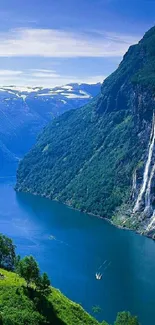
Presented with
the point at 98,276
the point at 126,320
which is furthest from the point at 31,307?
the point at 98,276

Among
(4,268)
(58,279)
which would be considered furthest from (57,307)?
(58,279)

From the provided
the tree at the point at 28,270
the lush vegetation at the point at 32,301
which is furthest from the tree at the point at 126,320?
the tree at the point at 28,270

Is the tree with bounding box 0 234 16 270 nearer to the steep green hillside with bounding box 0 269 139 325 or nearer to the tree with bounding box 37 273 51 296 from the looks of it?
the steep green hillside with bounding box 0 269 139 325


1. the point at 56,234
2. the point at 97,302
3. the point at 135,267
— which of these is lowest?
the point at 97,302

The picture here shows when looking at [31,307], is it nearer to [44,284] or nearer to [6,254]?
[44,284]

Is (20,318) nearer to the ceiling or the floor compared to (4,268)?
nearer to the floor

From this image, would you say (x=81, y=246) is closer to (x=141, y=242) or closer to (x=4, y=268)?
(x=141, y=242)

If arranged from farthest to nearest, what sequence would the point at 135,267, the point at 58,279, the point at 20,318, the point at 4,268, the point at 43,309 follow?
the point at 135,267, the point at 58,279, the point at 4,268, the point at 43,309, the point at 20,318
